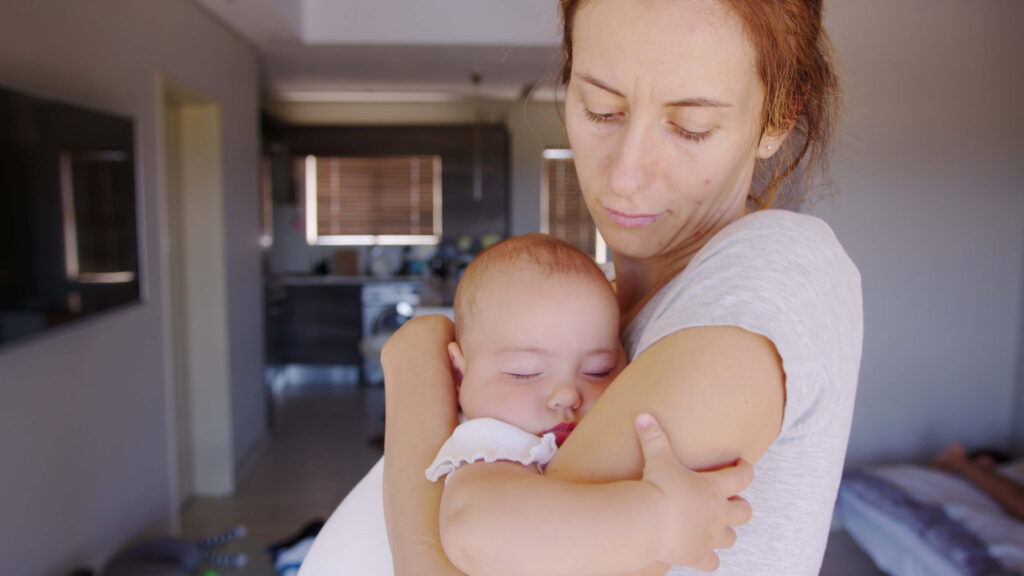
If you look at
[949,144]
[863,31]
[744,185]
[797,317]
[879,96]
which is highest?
[863,31]

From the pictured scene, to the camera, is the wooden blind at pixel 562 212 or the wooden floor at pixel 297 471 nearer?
the wooden floor at pixel 297 471

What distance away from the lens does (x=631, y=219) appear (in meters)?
0.78

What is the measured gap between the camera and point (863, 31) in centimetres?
327

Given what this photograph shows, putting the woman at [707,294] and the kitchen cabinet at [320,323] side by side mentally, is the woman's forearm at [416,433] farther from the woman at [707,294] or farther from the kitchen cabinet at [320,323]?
the kitchen cabinet at [320,323]

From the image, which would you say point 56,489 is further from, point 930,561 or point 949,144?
point 949,144

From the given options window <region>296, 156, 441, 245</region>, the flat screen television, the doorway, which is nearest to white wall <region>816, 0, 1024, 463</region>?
the flat screen television

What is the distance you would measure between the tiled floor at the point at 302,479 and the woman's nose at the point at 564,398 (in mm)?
2976

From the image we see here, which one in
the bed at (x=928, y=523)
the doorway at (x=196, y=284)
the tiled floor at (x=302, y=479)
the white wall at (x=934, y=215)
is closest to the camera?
the bed at (x=928, y=523)

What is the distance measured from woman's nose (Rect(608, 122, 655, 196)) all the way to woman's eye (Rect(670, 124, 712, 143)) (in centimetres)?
3

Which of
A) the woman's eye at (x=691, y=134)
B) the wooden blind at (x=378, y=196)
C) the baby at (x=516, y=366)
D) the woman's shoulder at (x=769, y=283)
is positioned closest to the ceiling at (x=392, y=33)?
the wooden blind at (x=378, y=196)

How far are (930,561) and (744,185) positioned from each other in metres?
2.52

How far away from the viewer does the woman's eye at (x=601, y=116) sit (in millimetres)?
762

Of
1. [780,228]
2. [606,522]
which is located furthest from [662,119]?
[606,522]

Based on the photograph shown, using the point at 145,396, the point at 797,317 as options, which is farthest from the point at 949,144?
the point at 145,396
